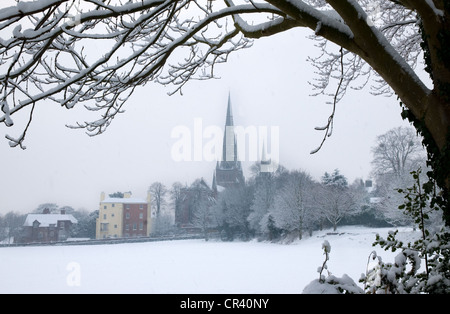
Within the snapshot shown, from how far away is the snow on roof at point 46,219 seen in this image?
4300 centimetres

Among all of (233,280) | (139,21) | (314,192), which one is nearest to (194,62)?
(139,21)

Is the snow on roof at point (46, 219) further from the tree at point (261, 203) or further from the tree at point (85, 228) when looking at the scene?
the tree at point (261, 203)

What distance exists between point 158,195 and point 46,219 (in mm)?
17386

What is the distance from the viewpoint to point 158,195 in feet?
190

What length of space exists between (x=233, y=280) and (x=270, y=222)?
19919 millimetres

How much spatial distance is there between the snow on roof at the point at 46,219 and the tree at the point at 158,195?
12.8 metres

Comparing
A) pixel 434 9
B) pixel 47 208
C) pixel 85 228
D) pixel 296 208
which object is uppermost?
pixel 434 9

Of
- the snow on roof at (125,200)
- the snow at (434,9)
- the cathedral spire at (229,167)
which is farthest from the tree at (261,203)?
the snow at (434,9)

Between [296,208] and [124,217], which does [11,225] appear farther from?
[296,208]

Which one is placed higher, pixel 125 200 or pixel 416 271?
pixel 416 271

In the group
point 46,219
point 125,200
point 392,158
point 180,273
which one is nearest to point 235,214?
point 392,158

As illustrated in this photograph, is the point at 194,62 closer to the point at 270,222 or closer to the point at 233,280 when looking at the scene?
the point at 233,280
